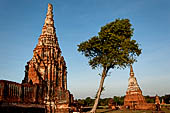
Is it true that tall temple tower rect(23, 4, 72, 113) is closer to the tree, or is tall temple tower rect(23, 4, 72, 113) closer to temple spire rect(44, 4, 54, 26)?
temple spire rect(44, 4, 54, 26)

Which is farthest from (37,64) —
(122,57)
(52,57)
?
(122,57)

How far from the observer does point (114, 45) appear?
20.9 metres

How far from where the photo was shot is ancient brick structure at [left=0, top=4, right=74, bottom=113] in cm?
1867

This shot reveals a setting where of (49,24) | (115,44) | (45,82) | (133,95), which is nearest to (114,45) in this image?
(115,44)

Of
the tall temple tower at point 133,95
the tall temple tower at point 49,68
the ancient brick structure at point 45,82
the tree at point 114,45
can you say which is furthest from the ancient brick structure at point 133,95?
the tree at point 114,45

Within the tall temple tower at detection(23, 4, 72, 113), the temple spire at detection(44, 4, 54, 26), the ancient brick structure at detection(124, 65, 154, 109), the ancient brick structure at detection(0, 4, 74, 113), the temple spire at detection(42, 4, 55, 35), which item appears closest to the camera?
the ancient brick structure at detection(0, 4, 74, 113)

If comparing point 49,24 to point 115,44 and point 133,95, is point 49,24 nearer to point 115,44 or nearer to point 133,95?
point 115,44

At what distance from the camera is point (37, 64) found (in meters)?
28.3

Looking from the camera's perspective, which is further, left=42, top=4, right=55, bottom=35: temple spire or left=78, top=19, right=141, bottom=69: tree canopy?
left=42, top=4, right=55, bottom=35: temple spire

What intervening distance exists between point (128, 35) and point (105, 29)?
306 centimetres

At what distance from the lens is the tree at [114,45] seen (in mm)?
20663

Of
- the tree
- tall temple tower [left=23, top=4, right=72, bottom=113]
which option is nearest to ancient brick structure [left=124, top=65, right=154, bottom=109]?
tall temple tower [left=23, top=4, right=72, bottom=113]

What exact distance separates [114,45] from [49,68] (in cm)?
1374

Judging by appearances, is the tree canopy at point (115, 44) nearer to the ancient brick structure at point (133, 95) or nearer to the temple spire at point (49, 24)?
the temple spire at point (49, 24)
